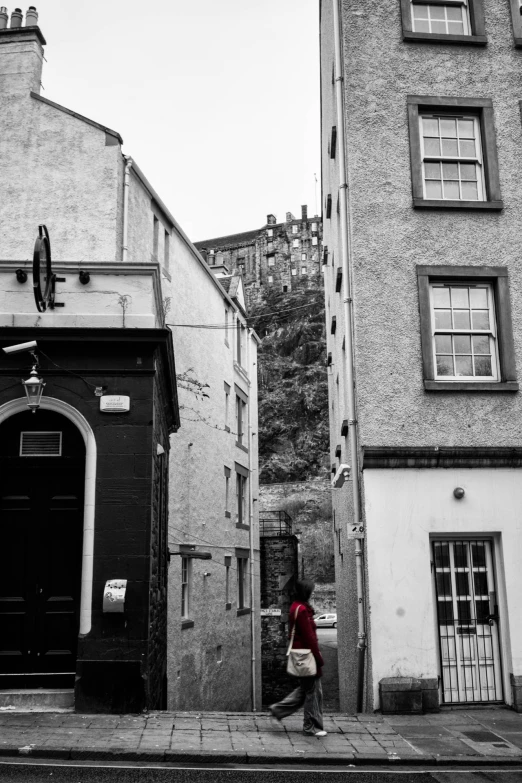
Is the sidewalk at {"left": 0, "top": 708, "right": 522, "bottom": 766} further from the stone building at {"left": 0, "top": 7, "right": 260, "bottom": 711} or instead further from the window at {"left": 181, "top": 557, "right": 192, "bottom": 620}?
the window at {"left": 181, "top": 557, "right": 192, "bottom": 620}

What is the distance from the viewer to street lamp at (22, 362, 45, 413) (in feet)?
33.6

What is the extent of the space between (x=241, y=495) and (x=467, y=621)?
65.5 feet

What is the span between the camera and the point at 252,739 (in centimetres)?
837

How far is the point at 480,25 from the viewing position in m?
13.8

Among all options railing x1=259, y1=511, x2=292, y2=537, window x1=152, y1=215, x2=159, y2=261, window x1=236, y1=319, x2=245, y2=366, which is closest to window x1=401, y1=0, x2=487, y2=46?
window x1=152, y1=215, x2=159, y2=261

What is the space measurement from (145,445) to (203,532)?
47.4 ft

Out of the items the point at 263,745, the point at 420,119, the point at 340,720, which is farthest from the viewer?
the point at 420,119

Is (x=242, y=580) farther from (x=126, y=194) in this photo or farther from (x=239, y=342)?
(x=126, y=194)

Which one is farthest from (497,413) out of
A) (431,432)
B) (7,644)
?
(7,644)

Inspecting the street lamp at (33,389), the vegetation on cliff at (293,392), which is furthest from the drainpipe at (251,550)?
the vegetation on cliff at (293,392)

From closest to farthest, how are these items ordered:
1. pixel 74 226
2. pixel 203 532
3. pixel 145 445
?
pixel 145 445 < pixel 74 226 < pixel 203 532

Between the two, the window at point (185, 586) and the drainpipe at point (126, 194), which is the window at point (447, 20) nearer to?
the drainpipe at point (126, 194)

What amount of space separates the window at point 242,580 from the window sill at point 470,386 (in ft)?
60.8

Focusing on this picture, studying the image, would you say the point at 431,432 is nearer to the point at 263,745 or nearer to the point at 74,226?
the point at 263,745
